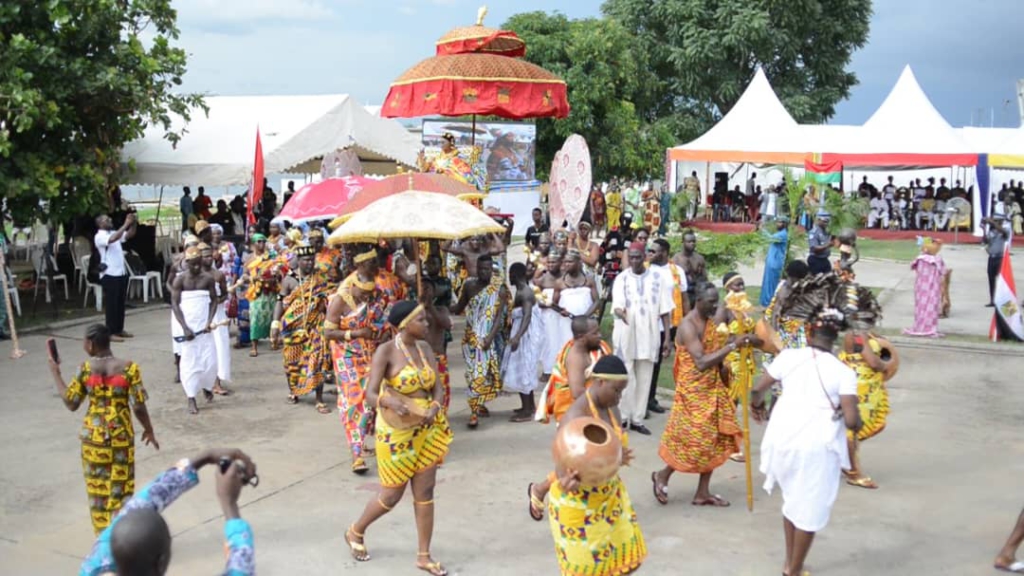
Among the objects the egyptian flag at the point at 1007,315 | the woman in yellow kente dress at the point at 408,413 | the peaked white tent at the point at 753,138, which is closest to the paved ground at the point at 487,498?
the woman in yellow kente dress at the point at 408,413

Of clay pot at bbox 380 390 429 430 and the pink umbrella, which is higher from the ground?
the pink umbrella

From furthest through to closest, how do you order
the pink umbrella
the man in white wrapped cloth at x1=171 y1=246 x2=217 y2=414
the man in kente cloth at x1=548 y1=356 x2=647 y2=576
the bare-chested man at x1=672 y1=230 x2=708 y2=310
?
the pink umbrella
the bare-chested man at x1=672 y1=230 x2=708 y2=310
the man in white wrapped cloth at x1=171 y1=246 x2=217 y2=414
the man in kente cloth at x1=548 y1=356 x2=647 y2=576

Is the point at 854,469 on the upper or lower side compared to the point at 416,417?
lower

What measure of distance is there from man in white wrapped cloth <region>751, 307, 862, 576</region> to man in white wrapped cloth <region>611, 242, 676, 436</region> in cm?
327

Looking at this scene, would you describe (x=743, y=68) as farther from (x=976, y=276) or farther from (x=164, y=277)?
(x=164, y=277)

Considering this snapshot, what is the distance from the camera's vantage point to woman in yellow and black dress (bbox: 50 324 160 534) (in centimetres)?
600

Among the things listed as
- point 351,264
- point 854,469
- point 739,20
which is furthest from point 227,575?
point 739,20

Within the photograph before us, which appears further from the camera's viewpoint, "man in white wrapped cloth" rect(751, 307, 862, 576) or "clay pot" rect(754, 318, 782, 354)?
"clay pot" rect(754, 318, 782, 354)

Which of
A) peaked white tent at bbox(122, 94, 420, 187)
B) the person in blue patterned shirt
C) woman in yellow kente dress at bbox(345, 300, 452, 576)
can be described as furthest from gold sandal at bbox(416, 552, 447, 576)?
peaked white tent at bbox(122, 94, 420, 187)

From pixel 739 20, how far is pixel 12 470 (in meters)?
35.2

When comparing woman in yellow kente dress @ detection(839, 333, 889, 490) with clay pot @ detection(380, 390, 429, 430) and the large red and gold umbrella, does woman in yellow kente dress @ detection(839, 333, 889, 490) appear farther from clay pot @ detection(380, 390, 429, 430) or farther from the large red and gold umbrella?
the large red and gold umbrella

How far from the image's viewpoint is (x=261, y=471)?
25.9 ft

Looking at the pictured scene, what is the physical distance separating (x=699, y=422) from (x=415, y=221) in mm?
2551

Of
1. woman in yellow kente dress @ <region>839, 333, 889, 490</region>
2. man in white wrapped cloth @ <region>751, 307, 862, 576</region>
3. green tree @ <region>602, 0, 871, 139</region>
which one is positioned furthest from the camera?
green tree @ <region>602, 0, 871, 139</region>
